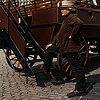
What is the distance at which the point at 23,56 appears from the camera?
5730 millimetres

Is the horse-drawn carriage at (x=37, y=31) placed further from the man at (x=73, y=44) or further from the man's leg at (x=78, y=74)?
the man's leg at (x=78, y=74)

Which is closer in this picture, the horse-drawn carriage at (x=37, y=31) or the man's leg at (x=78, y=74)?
the man's leg at (x=78, y=74)

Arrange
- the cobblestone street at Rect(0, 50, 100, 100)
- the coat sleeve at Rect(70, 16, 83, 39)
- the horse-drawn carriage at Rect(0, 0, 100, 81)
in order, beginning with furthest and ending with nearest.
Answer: the horse-drawn carriage at Rect(0, 0, 100, 81) → the cobblestone street at Rect(0, 50, 100, 100) → the coat sleeve at Rect(70, 16, 83, 39)

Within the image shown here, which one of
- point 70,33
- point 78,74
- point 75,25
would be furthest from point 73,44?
point 78,74

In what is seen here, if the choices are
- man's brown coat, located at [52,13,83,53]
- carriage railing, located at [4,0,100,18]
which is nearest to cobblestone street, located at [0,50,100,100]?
man's brown coat, located at [52,13,83,53]

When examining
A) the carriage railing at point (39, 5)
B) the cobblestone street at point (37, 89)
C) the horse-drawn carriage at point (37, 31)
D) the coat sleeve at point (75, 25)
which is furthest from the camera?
the carriage railing at point (39, 5)

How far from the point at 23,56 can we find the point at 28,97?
141cm

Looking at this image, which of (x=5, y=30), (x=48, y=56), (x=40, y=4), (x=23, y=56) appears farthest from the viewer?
(x=40, y=4)

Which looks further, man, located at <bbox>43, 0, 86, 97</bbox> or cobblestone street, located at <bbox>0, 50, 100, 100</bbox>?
cobblestone street, located at <bbox>0, 50, 100, 100</bbox>

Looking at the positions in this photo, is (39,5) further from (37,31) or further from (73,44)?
(73,44)

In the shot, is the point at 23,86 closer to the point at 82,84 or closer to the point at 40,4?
the point at 82,84

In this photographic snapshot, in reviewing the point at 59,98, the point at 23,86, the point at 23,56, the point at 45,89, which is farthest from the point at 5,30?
the point at 59,98

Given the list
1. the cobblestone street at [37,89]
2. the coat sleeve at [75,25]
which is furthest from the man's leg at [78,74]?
the coat sleeve at [75,25]

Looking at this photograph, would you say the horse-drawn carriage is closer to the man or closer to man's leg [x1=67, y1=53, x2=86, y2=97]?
the man
